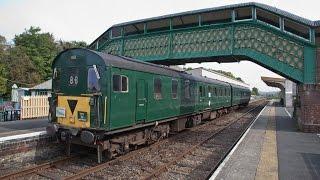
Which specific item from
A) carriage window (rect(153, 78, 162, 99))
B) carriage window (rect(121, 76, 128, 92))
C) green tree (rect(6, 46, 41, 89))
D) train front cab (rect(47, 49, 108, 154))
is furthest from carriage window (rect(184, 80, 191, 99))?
green tree (rect(6, 46, 41, 89))

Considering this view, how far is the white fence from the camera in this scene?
66.4 feet

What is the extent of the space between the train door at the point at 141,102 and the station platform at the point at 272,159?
10.5 ft

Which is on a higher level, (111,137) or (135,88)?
(135,88)

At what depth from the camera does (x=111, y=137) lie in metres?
10.4

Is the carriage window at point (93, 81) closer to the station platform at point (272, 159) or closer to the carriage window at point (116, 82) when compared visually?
the carriage window at point (116, 82)

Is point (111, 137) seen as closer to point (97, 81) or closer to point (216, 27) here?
point (97, 81)

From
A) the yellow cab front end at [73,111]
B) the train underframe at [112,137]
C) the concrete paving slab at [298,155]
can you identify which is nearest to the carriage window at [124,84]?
the yellow cab front end at [73,111]

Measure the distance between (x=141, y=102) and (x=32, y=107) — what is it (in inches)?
460

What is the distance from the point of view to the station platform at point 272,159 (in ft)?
28.3

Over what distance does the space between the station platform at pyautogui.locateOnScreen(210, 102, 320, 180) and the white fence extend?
12.9 meters

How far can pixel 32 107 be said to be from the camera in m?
20.9

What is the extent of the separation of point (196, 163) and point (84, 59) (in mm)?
4715

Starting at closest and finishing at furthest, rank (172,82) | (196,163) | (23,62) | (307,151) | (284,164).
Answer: (284,164), (196,163), (307,151), (172,82), (23,62)

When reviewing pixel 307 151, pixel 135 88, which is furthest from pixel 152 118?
pixel 307 151
